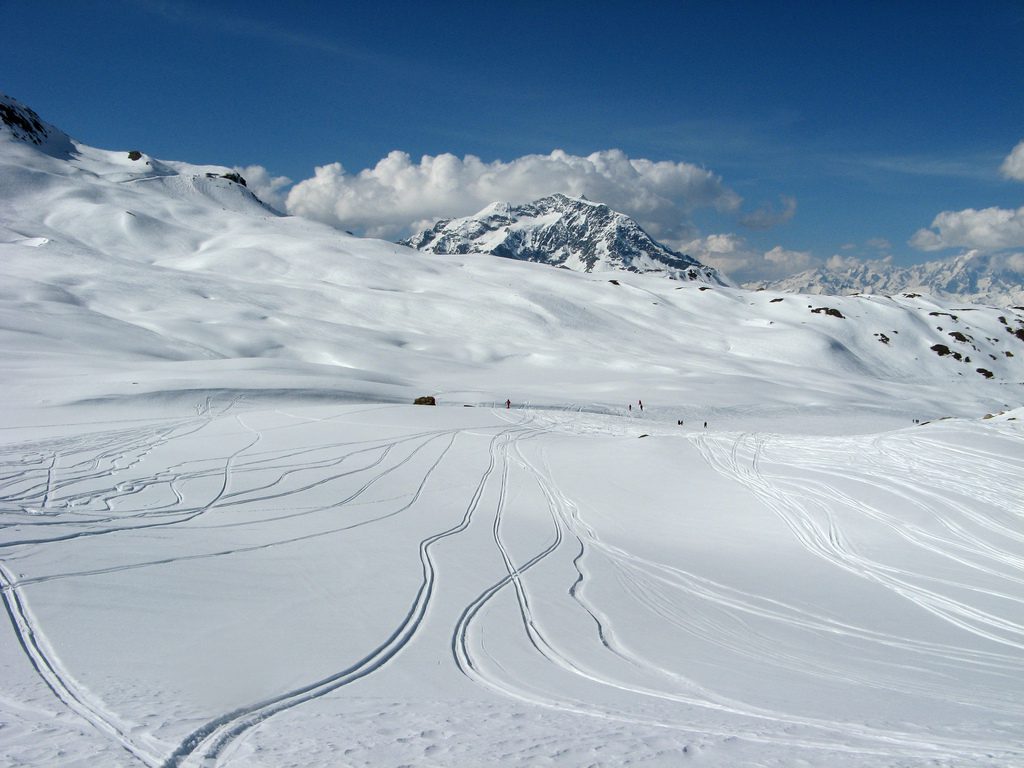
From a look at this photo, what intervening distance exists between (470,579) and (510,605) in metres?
1.21

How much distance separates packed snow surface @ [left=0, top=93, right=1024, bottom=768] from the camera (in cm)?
546

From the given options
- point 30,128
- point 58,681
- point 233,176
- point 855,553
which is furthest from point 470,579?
point 30,128

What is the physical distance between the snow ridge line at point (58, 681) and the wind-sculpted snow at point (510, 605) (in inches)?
1.1

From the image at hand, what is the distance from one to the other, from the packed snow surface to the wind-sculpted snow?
51 millimetres

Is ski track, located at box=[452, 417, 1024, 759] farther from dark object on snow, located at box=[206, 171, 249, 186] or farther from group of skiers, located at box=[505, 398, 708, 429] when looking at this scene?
dark object on snow, located at box=[206, 171, 249, 186]

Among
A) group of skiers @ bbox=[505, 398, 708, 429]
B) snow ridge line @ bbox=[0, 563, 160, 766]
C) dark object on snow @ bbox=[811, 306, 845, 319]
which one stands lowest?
snow ridge line @ bbox=[0, 563, 160, 766]

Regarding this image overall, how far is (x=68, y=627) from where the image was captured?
6.78m

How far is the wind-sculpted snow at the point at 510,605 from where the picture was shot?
5391mm

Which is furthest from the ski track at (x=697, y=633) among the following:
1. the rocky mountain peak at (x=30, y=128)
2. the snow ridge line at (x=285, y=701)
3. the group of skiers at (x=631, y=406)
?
the rocky mountain peak at (x=30, y=128)

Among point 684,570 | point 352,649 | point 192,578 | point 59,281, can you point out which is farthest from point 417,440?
point 59,281

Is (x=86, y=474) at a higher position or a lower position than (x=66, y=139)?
lower

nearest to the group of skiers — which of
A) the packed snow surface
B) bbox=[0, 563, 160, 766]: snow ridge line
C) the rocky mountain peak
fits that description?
the packed snow surface

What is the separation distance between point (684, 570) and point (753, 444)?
12.2 meters

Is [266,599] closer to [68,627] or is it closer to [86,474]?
[68,627]
